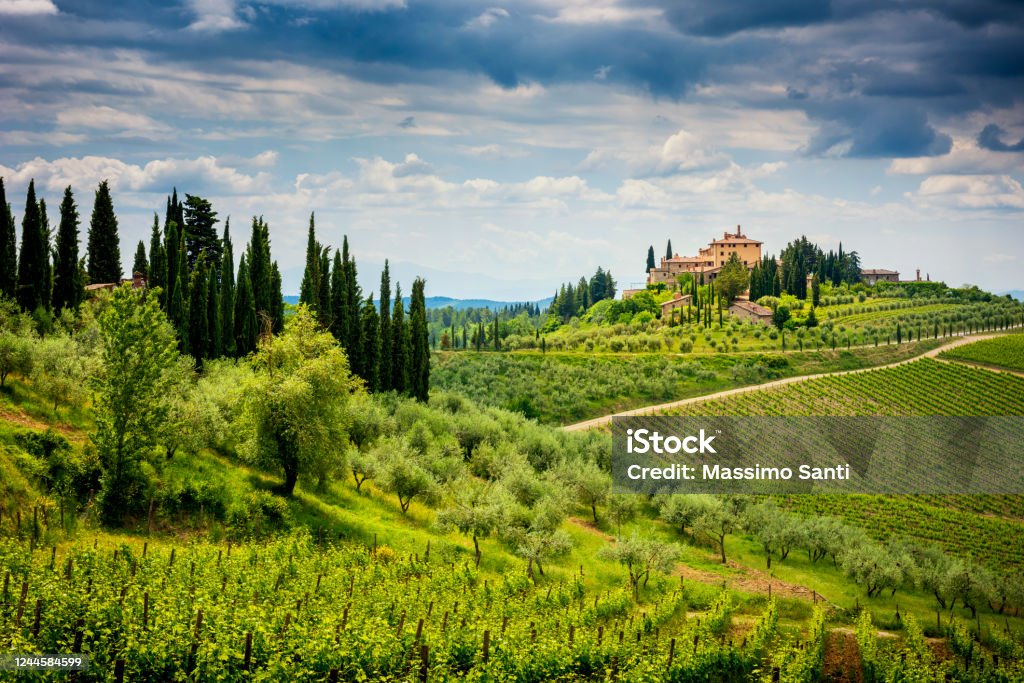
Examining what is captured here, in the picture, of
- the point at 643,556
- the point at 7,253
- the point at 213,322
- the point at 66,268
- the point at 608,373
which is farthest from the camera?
the point at 608,373

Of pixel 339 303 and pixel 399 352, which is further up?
pixel 339 303

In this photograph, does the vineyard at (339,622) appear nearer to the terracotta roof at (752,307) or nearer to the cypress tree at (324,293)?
the cypress tree at (324,293)

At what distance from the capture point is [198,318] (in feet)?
185

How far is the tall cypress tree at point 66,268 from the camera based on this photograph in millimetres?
53156

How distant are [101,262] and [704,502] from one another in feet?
174

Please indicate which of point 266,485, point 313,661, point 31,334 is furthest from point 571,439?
point 313,661

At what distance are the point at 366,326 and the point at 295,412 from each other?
30.8 meters

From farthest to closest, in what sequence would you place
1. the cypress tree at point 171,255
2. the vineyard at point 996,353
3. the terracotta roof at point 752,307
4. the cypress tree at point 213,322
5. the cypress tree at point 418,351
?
the terracotta roof at point 752,307
the vineyard at point 996,353
the cypress tree at point 418,351
the cypress tree at point 171,255
the cypress tree at point 213,322

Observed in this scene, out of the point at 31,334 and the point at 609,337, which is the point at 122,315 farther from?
the point at 609,337

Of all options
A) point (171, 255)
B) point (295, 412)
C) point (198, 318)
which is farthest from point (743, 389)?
point (295, 412)

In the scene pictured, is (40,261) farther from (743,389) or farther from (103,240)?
(743,389)

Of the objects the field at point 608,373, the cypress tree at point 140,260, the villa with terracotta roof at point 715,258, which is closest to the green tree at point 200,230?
the cypress tree at point 140,260

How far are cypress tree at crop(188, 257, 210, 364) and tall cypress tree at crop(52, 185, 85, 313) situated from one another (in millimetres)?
7264

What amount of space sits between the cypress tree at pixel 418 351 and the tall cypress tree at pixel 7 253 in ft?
107
